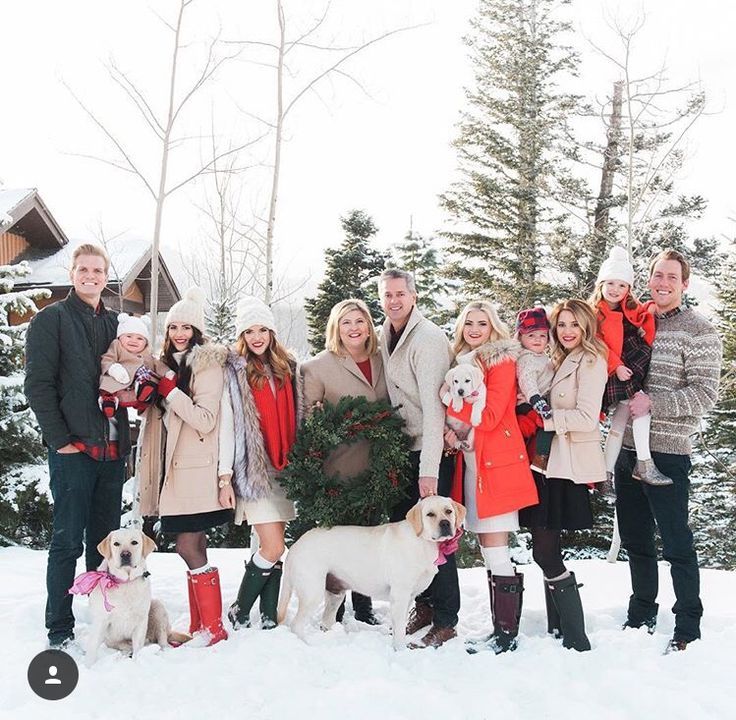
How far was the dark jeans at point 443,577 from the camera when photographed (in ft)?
14.8

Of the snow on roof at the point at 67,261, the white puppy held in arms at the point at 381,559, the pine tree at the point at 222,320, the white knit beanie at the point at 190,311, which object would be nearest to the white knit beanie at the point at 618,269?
the white puppy held in arms at the point at 381,559

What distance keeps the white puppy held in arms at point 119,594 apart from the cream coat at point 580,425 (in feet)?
8.87

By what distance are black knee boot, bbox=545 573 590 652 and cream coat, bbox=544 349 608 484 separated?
70 cm

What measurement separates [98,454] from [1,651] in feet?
4.30

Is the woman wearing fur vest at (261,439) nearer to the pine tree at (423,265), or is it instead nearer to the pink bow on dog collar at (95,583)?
the pink bow on dog collar at (95,583)

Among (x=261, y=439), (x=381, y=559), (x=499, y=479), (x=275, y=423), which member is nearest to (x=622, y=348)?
(x=499, y=479)

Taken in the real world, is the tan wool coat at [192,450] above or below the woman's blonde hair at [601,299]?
below

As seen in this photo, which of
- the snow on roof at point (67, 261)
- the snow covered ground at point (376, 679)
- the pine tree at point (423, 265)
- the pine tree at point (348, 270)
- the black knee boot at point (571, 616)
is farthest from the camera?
the pine tree at point (423, 265)

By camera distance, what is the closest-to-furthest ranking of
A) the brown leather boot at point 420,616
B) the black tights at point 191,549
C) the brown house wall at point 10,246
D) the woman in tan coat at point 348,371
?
the black tights at point 191,549, the woman in tan coat at point 348,371, the brown leather boot at point 420,616, the brown house wall at point 10,246

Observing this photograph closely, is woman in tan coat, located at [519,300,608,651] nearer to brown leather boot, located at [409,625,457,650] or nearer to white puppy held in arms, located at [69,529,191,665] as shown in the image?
brown leather boot, located at [409,625,457,650]

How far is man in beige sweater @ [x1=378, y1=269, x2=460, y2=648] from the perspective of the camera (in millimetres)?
4285

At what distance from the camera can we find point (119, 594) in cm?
396

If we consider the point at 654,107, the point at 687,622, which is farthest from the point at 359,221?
the point at 687,622

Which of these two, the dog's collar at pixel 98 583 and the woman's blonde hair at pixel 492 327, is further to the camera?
the woman's blonde hair at pixel 492 327
